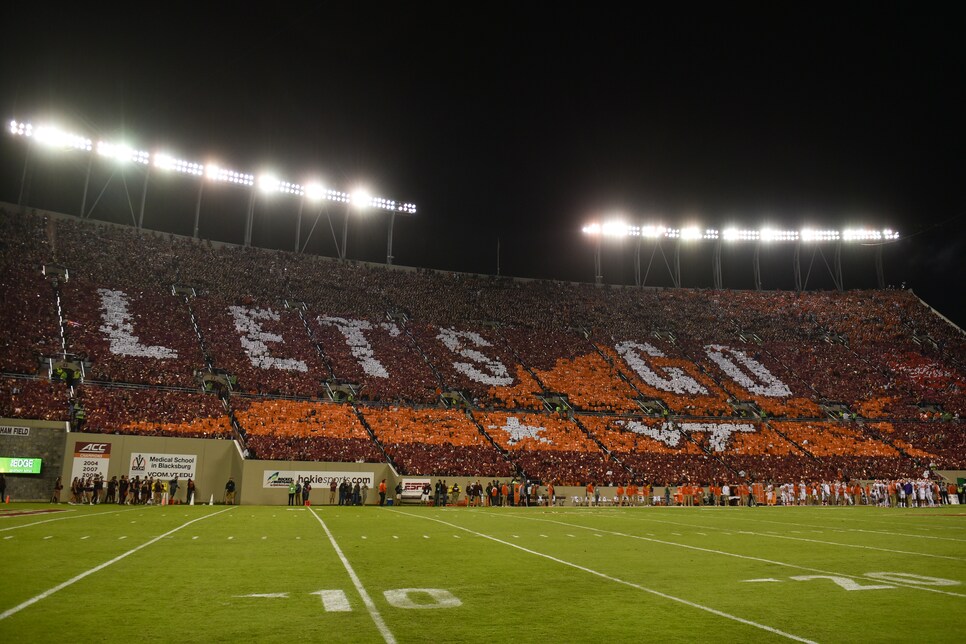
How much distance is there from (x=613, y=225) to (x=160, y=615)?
61.5 meters

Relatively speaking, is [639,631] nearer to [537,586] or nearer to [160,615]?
[537,586]

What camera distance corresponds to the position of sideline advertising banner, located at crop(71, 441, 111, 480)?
Result: 95.6 feet

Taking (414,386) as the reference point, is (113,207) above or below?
above

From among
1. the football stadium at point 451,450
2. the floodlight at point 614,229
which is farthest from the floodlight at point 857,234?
the floodlight at point 614,229

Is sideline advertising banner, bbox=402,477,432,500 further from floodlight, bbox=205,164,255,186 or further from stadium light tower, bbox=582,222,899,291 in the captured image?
stadium light tower, bbox=582,222,899,291

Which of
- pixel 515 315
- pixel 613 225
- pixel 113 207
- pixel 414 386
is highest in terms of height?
pixel 613 225

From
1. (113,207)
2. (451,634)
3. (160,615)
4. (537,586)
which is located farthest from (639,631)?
(113,207)

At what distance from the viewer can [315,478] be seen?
110ft

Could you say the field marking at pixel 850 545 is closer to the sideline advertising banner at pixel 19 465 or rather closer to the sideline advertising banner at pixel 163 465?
the sideline advertising banner at pixel 163 465

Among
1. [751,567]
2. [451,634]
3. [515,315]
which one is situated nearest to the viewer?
[451,634]

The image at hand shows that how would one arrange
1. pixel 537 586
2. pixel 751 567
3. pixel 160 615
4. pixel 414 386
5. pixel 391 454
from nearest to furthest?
pixel 160 615
pixel 537 586
pixel 751 567
pixel 391 454
pixel 414 386

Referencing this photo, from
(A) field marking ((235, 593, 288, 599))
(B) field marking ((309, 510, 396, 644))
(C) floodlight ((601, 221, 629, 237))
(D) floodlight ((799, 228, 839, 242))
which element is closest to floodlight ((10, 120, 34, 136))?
(B) field marking ((309, 510, 396, 644))

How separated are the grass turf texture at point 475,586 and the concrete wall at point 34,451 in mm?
14209

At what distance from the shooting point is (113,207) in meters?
51.2
